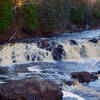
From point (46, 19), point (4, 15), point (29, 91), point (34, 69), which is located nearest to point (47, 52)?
point (34, 69)

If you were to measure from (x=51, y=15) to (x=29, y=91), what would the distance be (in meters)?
25.3

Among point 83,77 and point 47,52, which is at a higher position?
point 47,52

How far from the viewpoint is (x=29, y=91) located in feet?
30.6

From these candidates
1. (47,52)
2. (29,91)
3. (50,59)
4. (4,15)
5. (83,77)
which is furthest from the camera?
(4,15)

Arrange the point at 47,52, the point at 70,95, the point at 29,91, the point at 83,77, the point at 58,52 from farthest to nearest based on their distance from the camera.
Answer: the point at 58,52, the point at 47,52, the point at 83,77, the point at 70,95, the point at 29,91

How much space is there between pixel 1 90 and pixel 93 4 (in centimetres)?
5451

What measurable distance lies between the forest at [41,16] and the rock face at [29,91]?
17798mm

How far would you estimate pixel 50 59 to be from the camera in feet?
70.7

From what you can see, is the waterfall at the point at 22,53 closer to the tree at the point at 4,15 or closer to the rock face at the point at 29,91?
the tree at the point at 4,15

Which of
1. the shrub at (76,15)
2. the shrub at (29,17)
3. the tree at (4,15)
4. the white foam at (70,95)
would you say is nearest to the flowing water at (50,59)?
the white foam at (70,95)

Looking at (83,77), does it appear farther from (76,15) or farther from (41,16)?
(76,15)

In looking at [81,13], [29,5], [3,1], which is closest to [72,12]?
[81,13]

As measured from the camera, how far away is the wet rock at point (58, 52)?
2183 cm

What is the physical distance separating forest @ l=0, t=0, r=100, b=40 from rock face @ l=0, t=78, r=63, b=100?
17798 mm
